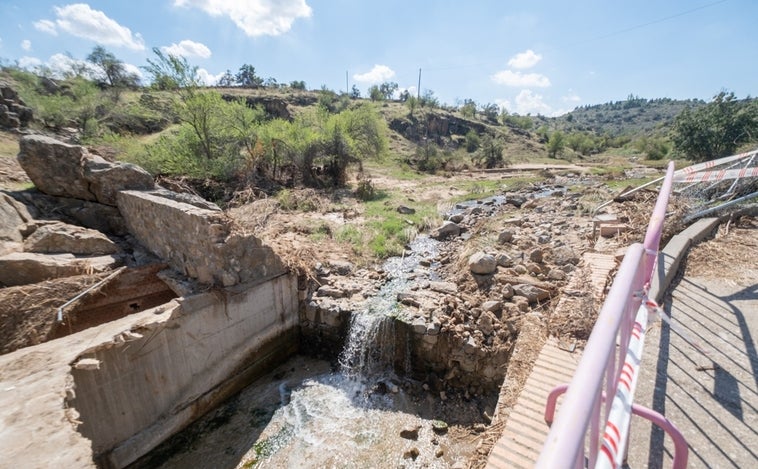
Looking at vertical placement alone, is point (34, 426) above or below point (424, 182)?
below

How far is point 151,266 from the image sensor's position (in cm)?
589

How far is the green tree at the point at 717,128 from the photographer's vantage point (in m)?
20.5

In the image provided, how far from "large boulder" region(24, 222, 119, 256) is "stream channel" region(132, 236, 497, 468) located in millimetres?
3738

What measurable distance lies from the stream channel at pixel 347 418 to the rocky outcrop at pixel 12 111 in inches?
869

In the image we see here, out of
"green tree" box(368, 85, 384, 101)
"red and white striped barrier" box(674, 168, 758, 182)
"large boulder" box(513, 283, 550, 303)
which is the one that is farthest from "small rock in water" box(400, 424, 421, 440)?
"green tree" box(368, 85, 384, 101)

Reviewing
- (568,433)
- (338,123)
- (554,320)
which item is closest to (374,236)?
(554,320)

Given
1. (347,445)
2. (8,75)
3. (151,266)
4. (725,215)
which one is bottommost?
(347,445)

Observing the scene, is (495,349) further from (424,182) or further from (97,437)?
(424,182)

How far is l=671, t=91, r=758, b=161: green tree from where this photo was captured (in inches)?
806

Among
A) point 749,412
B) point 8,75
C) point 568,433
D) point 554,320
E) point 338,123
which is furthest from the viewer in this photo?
point 8,75

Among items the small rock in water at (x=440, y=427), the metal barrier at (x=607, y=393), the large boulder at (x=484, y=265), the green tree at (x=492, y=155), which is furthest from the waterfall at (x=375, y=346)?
the green tree at (x=492, y=155)

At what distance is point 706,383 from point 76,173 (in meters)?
10.1

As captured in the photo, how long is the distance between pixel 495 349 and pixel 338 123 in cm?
A: 1615

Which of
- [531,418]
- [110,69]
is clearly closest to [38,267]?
[531,418]
